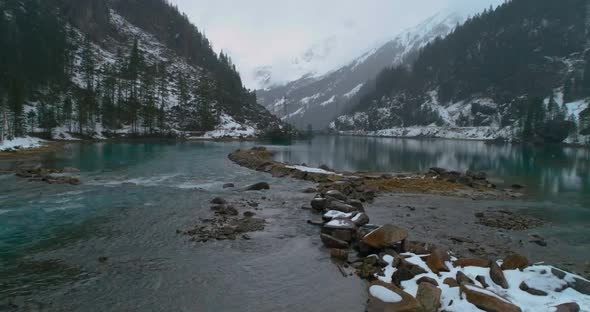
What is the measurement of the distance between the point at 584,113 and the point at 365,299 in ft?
648

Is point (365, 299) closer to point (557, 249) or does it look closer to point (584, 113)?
point (557, 249)

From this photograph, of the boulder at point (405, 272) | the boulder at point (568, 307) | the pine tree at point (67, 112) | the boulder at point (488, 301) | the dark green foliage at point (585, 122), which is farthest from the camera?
the dark green foliage at point (585, 122)

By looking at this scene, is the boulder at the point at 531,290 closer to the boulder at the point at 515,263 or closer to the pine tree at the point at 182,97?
the boulder at the point at 515,263

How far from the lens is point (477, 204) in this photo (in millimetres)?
38750

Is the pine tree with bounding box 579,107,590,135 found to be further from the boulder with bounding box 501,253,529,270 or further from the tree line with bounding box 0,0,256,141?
the boulder with bounding box 501,253,529,270

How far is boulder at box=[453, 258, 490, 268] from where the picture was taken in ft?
58.4

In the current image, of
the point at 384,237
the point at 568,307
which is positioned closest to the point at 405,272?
the point at 384,237

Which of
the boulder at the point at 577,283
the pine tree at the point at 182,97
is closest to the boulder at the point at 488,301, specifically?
the boulder at the point at 577,283

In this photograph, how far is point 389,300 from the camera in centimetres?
1520

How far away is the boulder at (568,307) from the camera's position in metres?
13.0

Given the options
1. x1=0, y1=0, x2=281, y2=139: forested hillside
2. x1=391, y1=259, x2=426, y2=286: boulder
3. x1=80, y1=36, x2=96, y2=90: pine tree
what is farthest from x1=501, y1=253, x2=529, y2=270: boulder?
x1=80, y1=36, x2=96, y2=90: pine tree

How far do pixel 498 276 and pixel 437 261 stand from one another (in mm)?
2872

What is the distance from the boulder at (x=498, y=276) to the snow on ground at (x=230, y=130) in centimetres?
14866

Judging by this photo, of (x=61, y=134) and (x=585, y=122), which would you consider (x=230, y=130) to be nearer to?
(x=61, y=134)
